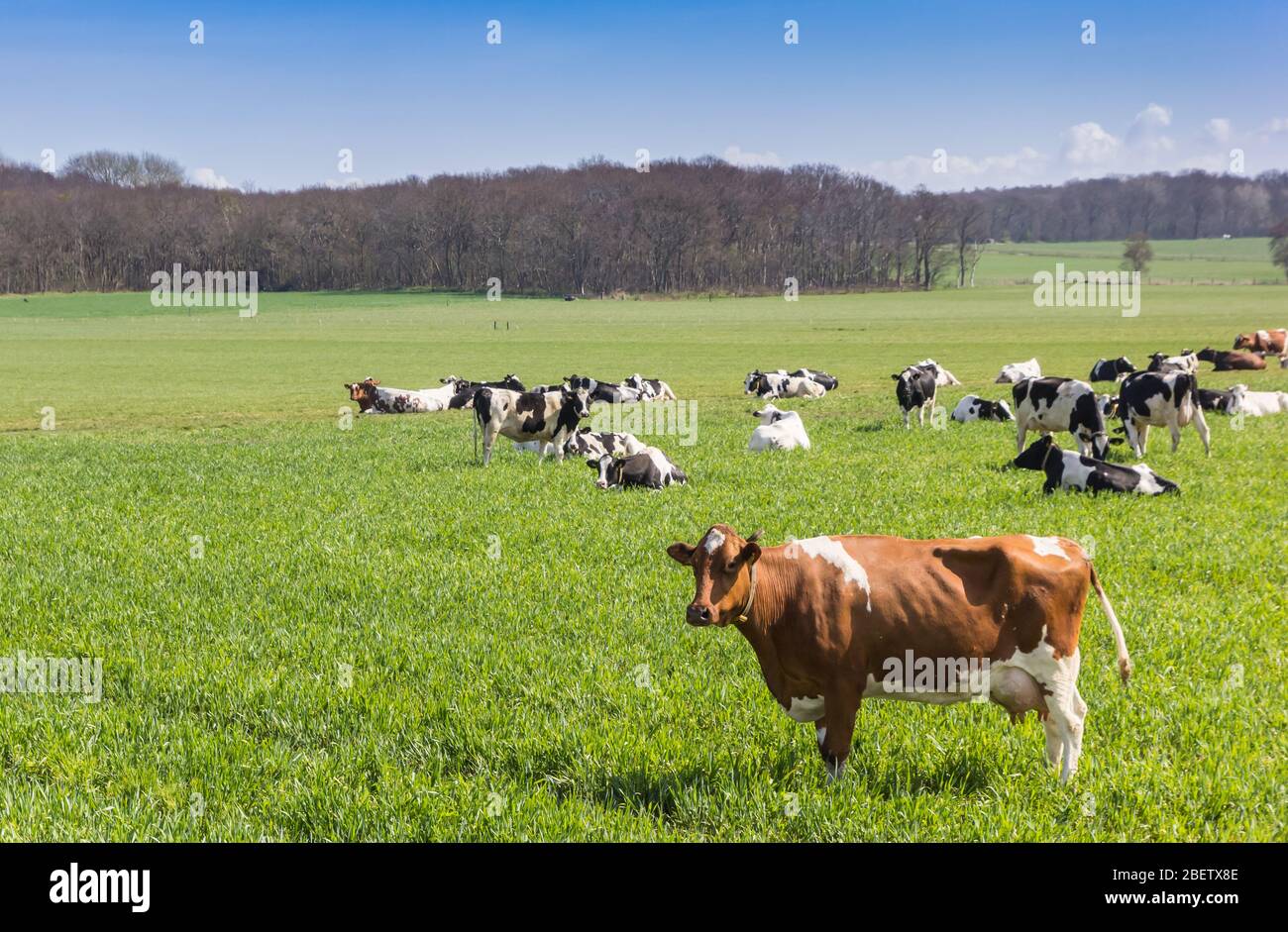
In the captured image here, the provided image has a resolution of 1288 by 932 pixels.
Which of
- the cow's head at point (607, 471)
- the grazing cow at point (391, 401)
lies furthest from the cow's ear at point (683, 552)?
the grazing cow at point (391, 401)

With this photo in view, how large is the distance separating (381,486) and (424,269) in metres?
142

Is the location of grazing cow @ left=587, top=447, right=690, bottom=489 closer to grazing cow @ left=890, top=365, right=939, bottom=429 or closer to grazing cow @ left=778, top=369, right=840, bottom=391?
grazing cow @ left=890, top=365, right=939, bottom=429

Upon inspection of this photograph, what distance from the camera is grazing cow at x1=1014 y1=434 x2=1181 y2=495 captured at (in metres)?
13.6

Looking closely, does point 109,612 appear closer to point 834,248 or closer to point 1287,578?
point 1287,578

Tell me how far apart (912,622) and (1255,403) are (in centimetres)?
2373

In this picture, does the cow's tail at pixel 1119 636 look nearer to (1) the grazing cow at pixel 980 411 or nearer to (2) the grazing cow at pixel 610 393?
(1) the grazing cow at pixel 980 411

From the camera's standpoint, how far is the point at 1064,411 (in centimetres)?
1722

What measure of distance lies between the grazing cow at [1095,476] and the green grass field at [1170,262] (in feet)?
447

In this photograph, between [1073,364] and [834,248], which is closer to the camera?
[1073,364]

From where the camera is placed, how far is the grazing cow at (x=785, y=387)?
34.9 metres

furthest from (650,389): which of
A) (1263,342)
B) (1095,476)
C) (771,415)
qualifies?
(1263,342)
